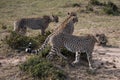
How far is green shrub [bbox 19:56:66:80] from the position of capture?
884 cm

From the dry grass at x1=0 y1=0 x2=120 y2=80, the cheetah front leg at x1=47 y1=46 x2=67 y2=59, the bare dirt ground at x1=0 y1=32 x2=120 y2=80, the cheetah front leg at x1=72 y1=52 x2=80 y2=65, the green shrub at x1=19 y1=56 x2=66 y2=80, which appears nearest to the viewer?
the green shrub at x1=19 y1=56 x2=66 y2=80

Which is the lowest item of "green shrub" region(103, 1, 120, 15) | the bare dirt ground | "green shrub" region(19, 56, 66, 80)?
"green shrub" region(103, 1, 120, 15)

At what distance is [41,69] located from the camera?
29.7ft

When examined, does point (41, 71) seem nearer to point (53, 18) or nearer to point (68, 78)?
point (68, 78)

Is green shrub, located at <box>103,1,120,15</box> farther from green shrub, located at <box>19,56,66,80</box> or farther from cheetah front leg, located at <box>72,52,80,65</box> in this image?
green shrub, located at <box>19,56,66,80</box>

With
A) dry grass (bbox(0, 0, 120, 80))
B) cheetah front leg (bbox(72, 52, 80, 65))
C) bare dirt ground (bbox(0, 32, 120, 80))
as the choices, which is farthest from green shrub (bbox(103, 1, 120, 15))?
cheetah front leg (bbox(72, 52, 80, 65))

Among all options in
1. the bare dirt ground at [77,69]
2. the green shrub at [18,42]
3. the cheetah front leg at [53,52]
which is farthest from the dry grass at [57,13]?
the cheetah front leg at [53,52]

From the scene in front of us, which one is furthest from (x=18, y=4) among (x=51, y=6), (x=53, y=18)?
(x=53, y=18)

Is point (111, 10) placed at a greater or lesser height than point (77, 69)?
lesser

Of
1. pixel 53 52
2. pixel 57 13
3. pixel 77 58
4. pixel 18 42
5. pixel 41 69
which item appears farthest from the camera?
pixel 57 13

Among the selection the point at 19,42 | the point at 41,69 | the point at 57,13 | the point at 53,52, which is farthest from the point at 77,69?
the point at 57,13

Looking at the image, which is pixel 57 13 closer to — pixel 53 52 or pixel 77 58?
pixel 77 58

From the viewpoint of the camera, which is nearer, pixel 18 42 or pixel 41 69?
pixel 41 69

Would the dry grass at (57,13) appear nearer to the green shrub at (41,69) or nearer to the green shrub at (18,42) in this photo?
the green shrub at (18,42)
